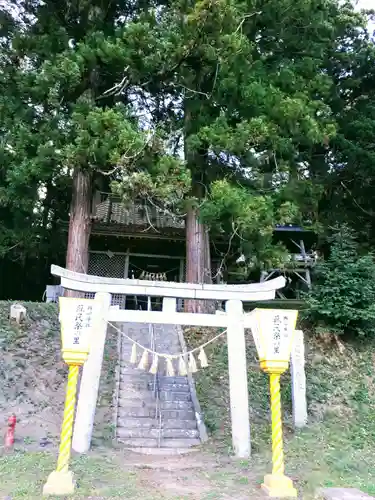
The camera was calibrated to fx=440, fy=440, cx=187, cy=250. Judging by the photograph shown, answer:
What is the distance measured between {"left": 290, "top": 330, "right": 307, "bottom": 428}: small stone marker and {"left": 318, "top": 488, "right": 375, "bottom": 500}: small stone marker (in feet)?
8.56

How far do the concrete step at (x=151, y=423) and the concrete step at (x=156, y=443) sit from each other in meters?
0.31

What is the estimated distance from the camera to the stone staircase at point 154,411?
745 cm

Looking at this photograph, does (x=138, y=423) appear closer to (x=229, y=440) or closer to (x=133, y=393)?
(x=133, y=393)

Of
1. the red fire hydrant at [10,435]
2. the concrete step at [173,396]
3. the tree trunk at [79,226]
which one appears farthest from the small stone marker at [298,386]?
the tree trunk at [79,226]

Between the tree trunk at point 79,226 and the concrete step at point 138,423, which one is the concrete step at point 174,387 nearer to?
the concrete step at point 138,423

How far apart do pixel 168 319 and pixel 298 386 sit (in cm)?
280

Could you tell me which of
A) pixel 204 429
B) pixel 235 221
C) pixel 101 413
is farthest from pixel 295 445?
pixel 235 221

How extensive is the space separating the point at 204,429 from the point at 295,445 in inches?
62.5

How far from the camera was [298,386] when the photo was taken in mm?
8156

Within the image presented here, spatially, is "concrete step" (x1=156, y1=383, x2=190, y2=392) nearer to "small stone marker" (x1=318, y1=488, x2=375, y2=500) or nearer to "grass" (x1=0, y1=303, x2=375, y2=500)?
"grass" (x1=0, y1=303, x2=375, y2=500)

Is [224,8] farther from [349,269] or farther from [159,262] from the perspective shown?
[159,262]

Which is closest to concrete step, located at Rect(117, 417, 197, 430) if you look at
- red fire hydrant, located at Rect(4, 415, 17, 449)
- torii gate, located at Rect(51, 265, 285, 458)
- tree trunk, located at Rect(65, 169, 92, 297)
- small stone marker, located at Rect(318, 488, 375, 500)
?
torii gate, located at Rect(51, 265, 285, 458)

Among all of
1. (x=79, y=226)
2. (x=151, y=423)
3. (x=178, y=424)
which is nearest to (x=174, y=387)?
(x=178, y=424)

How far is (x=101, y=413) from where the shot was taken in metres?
8.01
